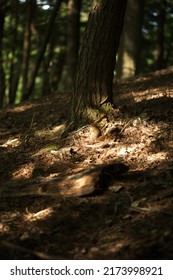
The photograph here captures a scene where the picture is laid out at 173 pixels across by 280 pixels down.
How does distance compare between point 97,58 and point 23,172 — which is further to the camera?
point 97,58

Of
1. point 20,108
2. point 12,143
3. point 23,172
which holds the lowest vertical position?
point 23,172

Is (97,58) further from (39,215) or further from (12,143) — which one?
(39,215)

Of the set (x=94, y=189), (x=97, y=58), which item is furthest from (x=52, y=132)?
(x=94, y=189)

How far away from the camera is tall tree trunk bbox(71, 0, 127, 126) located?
20.6ft

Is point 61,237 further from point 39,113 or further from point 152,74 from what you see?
point 152,74

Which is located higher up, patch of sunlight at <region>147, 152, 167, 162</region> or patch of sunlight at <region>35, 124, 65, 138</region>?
patch of sunlight at <region>35, 124, 65, 138</region>

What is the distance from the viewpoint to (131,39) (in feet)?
40.3

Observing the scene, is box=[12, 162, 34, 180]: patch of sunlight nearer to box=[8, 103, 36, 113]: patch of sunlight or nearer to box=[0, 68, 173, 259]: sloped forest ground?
box=[0, 68, 173, 259]: sloped forest ground

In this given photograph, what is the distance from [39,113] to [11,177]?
107 inches

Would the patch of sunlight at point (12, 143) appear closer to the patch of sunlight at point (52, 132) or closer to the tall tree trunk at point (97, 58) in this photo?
the patch of sunlight at point (52, 132)

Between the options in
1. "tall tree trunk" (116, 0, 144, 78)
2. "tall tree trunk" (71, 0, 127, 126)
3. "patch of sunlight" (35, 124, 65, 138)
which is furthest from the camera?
"tall tree trunk" (116, 0, 144, 78)

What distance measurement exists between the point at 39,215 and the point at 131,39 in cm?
850

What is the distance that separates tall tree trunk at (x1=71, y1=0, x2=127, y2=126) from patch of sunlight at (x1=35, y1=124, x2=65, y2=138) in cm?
36

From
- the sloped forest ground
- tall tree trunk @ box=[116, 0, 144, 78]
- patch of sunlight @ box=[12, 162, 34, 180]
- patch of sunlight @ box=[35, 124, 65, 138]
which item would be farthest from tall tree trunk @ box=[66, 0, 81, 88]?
patch of sunlight @ box=[12, 162, 34, 180]
